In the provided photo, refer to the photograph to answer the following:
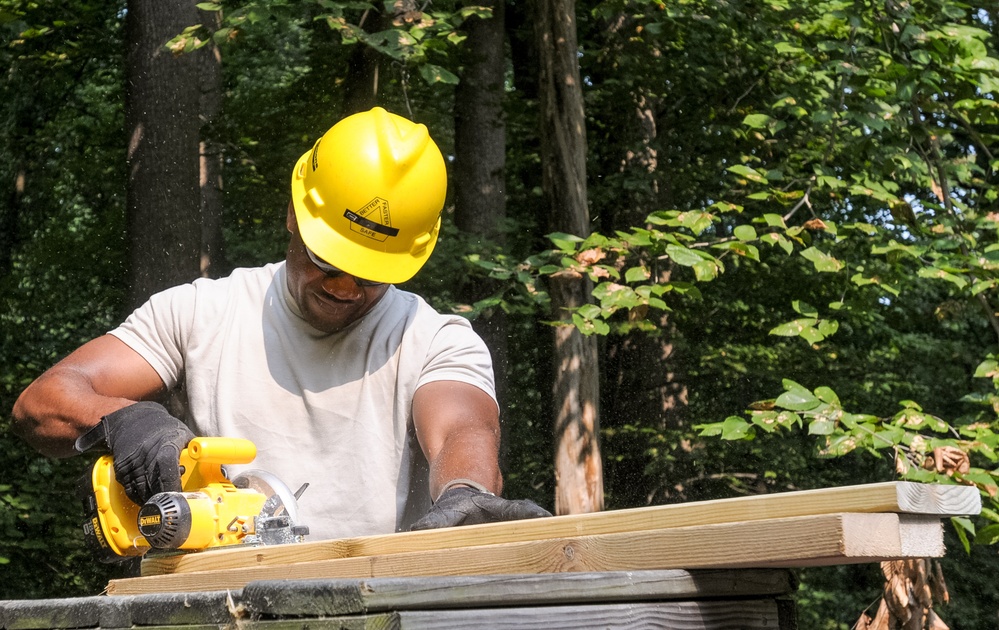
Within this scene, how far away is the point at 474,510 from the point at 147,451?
0.80m

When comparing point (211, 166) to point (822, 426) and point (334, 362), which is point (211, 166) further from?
point (334, 362)

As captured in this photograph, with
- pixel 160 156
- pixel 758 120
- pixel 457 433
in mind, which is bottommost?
pixel 457 433

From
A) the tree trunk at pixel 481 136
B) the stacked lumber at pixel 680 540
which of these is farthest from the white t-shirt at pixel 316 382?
the tree trunk at pixel 481 136

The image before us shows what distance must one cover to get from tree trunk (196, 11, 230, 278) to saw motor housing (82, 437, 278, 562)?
20.9 feet

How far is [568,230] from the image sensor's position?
23.9ft

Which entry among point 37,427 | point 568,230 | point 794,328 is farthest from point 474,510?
point 568,230

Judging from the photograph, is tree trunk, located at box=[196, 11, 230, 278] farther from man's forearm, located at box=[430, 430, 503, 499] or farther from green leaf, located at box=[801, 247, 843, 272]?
man's forearm, located at box=[430, 430, 503, 499]

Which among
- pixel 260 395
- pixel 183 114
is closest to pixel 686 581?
pixel 260 395

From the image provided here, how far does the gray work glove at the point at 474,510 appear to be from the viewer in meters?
2.32

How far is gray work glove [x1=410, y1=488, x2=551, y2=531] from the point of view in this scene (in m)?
2.32

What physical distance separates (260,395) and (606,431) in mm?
8316

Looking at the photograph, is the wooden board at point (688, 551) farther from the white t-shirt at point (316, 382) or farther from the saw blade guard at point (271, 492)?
the white t-shirt at point (316, 382)

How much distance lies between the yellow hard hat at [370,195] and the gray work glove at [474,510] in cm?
79

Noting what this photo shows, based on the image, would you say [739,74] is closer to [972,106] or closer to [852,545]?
[972,106]
